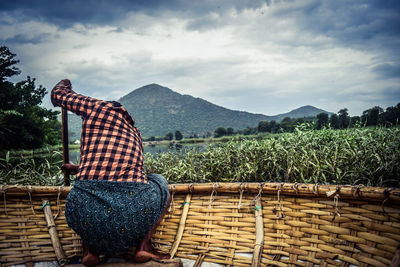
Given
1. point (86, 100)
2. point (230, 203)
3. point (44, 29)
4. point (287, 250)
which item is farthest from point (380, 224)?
point (44, 29)

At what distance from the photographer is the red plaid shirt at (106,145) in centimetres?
136

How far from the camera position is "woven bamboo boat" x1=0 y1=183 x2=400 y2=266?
144 cm

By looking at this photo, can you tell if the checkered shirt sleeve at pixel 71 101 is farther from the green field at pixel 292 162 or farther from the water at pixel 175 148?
the water at pixel 175 148

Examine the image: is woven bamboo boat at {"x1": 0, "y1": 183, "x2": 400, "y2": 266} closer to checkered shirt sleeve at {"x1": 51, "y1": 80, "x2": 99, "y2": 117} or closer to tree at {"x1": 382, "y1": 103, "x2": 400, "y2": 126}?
checkered shirt sleeve at {"x1": 51, "y1": 80, "x2": 99, "y2": 117}

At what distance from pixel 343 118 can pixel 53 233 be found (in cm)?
371

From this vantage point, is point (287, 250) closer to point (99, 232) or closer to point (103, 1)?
point (99, 232)

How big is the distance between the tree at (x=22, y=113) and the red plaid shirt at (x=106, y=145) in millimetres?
10755

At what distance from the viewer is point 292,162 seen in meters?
2.34

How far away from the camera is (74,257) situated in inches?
72.8

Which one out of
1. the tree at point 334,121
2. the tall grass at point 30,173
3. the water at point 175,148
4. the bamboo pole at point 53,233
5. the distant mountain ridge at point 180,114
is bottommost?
the bamboo pole at point 53,233

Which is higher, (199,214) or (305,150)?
(305,150)

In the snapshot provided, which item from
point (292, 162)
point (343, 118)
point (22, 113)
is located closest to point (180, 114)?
point (22, 113)

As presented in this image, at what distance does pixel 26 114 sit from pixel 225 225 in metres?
15.8

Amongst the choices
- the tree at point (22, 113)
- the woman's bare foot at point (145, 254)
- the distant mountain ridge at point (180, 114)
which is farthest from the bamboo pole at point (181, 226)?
the tree at point (22, 113)
